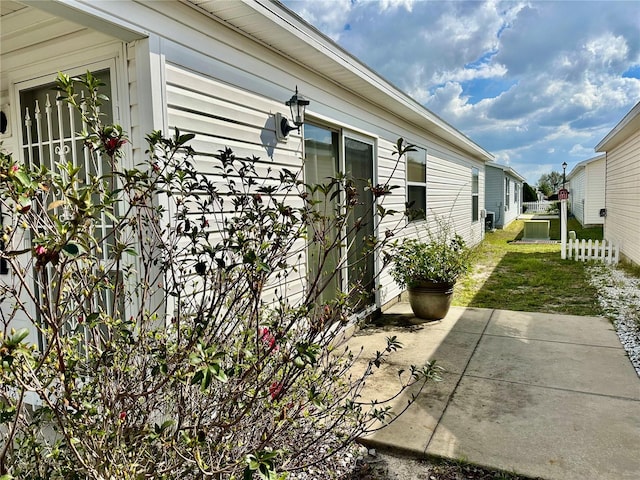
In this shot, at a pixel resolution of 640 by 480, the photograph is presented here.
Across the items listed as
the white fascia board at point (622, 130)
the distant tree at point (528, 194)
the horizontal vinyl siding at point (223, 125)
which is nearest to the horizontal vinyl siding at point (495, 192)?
the white fascia board at point (622, 130)

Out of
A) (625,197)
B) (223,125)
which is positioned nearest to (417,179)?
(223,125)

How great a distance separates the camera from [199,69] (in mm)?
2816

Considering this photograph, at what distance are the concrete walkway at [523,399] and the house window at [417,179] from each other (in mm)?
2767

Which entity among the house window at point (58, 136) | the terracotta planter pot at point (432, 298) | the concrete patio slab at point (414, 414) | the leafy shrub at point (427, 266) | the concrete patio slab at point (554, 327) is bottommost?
the concrete patio slab at point (414, 414)

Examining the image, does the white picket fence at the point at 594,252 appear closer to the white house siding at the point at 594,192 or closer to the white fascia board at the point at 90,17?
the white house siding at the point at 594,192

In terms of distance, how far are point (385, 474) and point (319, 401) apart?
1084mm

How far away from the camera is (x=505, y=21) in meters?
8.47

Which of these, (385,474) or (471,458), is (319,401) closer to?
(385,474)

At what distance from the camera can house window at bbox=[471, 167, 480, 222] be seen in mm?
12548

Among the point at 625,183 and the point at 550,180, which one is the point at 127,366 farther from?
the point at 550,180

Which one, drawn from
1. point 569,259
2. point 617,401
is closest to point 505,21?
point 569,259

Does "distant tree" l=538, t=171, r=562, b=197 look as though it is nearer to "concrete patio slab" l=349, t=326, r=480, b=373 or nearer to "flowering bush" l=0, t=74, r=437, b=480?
"concrete patio slab" l=349, t=326, r=480, b=373

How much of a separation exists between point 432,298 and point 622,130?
6462 millimetres

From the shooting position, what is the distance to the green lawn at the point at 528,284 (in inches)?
240
